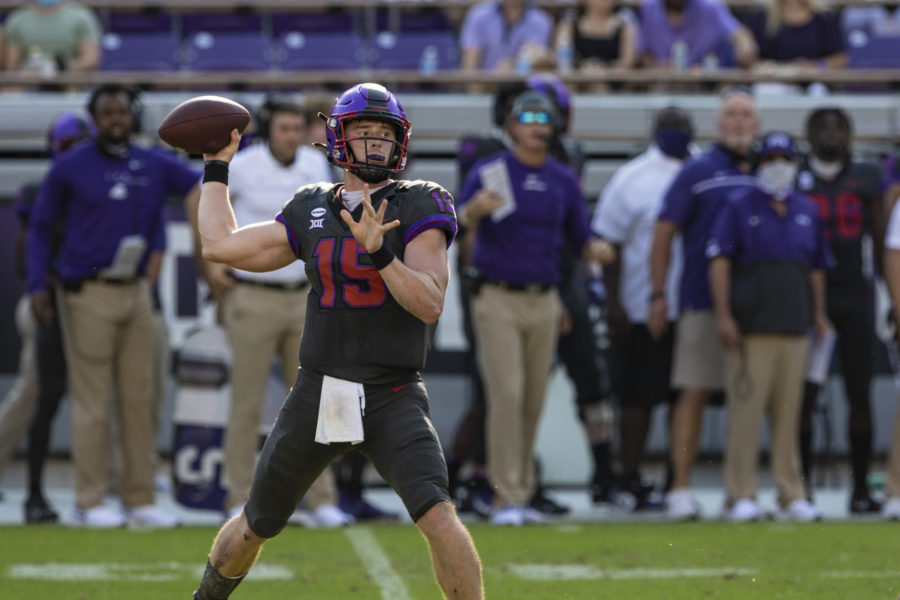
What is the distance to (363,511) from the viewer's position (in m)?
7.92

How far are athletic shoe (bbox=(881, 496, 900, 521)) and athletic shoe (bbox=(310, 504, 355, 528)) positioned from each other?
2911mm

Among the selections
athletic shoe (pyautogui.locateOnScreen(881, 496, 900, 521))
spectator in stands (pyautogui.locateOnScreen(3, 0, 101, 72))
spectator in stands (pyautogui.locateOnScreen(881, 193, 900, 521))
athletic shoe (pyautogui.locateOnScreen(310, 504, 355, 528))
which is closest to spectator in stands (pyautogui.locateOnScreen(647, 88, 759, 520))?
spectator in stands (pyautogui.locateOnScreen(881, 193, 900, 521))

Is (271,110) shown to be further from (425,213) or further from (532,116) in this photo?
(425,213)

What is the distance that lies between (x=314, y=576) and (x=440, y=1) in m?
7.52

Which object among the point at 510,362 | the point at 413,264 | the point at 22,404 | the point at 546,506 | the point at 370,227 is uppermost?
the point at 370,227

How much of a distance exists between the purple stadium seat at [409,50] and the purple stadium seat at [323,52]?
14 centimetres

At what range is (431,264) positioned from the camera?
13.8 ft

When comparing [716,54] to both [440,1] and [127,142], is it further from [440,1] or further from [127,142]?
[127,142]

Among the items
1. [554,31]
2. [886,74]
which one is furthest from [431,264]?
[554,31]

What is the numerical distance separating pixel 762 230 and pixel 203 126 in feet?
13.3

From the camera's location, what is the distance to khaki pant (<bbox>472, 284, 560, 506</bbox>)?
7.50 m

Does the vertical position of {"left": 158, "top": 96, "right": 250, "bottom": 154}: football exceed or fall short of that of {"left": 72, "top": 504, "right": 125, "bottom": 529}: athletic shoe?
it exceeds it

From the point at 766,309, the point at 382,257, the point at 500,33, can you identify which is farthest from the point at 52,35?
the point at 382,257

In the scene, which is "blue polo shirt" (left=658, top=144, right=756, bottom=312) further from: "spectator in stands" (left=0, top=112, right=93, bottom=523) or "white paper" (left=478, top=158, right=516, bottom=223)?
"spectator in stands" (left=0, top=112, right=93, bottom=523)
